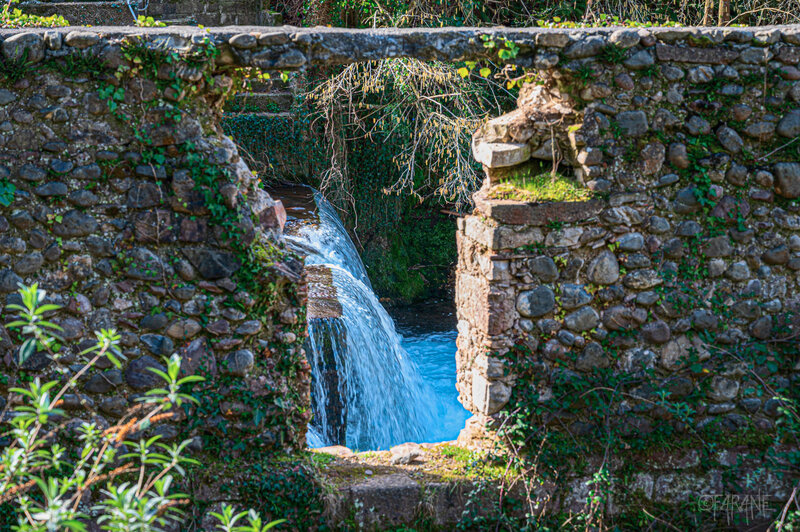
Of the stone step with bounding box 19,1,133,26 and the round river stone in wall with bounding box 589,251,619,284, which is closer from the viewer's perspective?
the round river stone in wall with bounding box 589,251,619,284

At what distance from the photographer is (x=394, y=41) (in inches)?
146

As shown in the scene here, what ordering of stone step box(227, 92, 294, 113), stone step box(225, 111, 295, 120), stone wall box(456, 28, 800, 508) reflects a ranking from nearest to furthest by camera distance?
stone wall box(456, 28, 800, 508)
stone step box(225, 111, 295, 120)
stone step box(227, 92, 294, 113)

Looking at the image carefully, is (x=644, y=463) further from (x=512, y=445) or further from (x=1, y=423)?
(x=1, y=423)

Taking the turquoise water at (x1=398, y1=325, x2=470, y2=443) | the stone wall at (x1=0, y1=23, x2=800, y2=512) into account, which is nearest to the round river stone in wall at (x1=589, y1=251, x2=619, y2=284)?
the stone wall at (x1=0, y1=23, x2=800, y2=512)

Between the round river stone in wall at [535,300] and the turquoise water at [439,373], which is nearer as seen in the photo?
the round river stone in wall at [535,300]

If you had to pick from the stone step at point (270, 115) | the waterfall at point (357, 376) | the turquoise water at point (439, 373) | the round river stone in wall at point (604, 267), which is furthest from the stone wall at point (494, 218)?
the stone step at point (270, 115)

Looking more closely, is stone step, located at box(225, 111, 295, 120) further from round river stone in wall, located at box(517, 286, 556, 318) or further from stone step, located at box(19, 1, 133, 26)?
round river stone in wall, located at box(517, 286, 556, 318)

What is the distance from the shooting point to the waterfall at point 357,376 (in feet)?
19.9

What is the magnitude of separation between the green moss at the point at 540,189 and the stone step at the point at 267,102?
6.15 meters

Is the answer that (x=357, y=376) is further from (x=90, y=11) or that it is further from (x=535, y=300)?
(x=90, y=11)

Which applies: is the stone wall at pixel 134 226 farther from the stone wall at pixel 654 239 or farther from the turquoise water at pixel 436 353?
the turquoise water at pixel 436 353

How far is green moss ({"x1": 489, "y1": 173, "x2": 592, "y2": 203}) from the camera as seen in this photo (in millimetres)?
3879

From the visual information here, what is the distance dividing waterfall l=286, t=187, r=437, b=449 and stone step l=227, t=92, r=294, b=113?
10.3ft

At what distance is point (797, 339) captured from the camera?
4062 mm
